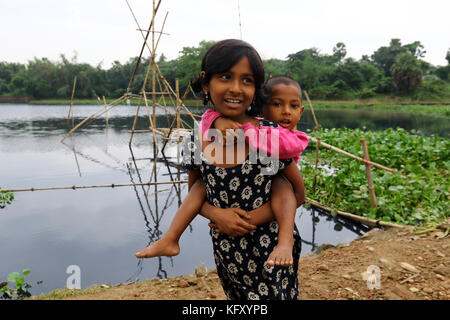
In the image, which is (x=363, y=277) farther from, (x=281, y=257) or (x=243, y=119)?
(x=243, y=119)

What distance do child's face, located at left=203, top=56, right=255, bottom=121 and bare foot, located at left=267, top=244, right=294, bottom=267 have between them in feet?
1.39

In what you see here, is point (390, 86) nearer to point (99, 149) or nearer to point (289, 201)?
point (99, 149)

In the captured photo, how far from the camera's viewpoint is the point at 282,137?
0.89 metres

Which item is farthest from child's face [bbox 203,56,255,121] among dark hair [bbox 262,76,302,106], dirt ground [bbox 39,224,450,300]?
dirt ground [bbox 39,224,450,300]

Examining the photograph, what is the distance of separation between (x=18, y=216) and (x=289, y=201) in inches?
191

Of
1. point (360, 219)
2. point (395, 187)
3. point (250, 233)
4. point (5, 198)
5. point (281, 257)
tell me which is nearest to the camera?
point (281, 257)

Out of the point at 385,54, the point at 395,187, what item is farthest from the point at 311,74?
the point at 395,187

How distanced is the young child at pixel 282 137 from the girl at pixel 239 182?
3 cm

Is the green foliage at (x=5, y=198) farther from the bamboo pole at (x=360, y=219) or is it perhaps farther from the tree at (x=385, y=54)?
the tree at (x=385, y=54)

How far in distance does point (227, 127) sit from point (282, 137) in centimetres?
16

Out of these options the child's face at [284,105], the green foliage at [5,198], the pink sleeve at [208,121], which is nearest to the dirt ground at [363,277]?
the child's face at [284,105]

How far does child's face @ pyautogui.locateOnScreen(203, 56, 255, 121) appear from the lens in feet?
2.93

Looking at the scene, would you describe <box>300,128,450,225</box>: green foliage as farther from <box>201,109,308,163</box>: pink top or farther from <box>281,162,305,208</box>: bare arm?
Result: <box>201,109,308,163</box>: pink top

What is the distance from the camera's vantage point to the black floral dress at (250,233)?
0.93 m
